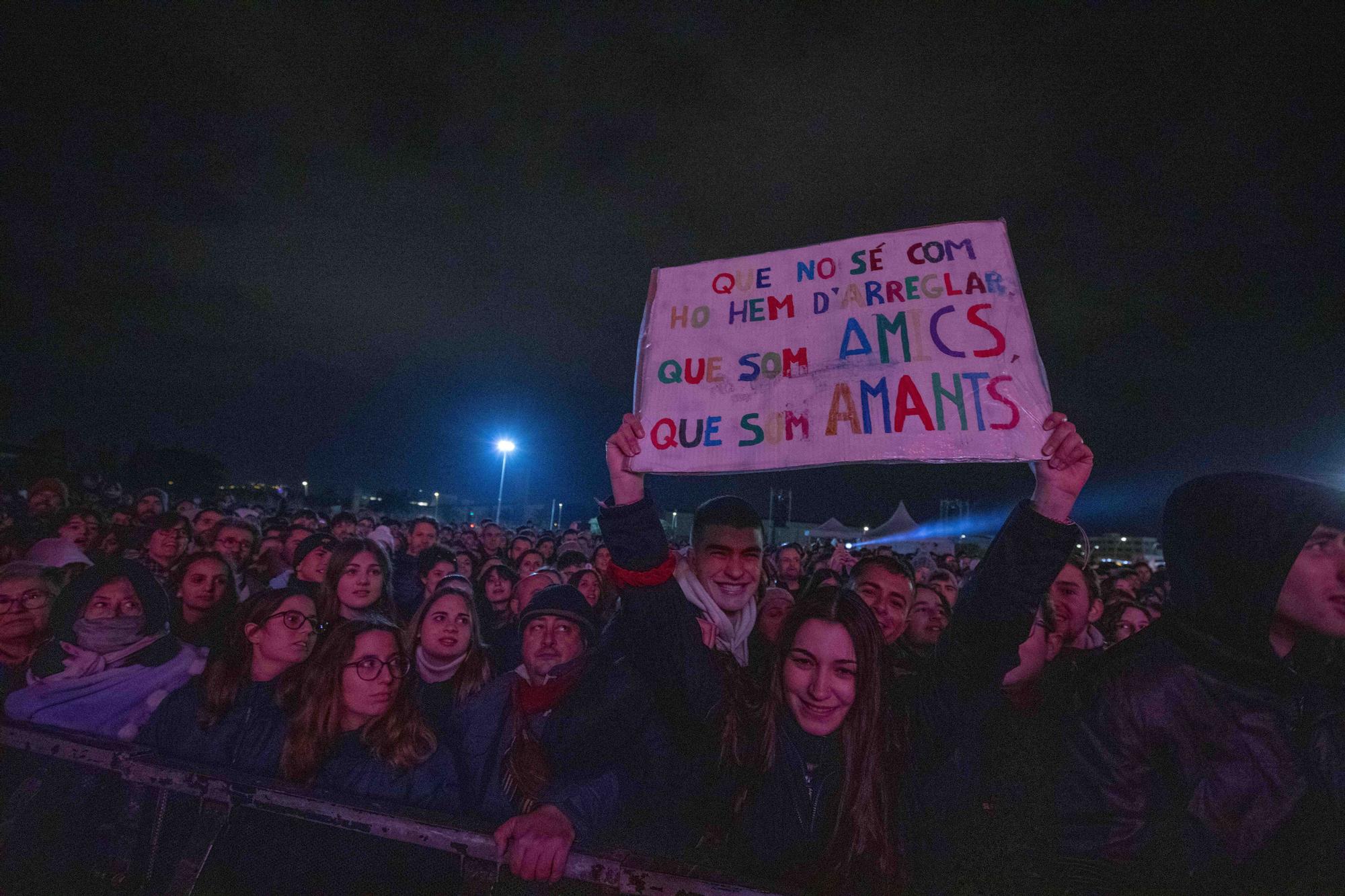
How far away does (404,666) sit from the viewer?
10.1 ft

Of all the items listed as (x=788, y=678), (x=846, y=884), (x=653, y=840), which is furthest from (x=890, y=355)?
(x=653, y=840)

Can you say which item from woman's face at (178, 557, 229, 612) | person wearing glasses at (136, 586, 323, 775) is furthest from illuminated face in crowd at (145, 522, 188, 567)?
person wearing glasses at (136, 586, 323, 775)

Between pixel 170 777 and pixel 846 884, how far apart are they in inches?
97.7

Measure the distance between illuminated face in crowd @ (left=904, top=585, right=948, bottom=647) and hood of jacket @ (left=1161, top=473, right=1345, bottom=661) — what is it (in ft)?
8.40

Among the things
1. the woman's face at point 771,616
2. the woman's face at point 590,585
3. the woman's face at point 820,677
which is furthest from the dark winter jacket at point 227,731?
the woman's face at point 590,585

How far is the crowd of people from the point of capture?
5.71ft

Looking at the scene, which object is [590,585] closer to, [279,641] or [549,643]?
[549,643]

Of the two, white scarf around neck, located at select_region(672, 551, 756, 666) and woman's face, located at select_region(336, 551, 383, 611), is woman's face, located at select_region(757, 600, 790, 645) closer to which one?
white scarf around neck, located at select_region(672, 551, 756, 666)

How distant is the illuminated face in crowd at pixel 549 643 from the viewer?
3.42m

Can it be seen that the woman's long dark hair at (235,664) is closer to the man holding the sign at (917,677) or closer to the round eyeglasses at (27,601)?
the round eyeglasses at (27,601)

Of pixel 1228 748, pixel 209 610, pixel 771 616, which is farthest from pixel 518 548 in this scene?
pixel 1228 748

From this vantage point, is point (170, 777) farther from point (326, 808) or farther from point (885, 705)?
point (885, 705)

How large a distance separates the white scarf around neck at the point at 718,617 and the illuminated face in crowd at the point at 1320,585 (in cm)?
183

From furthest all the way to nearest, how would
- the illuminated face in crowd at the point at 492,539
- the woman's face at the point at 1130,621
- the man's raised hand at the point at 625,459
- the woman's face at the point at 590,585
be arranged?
the illuminated face in crowd at the point at 492,539, the woman's face at the point at 590,585, the woman's face at the point at 1130,621, the man's raised hand at the point at 625,459
